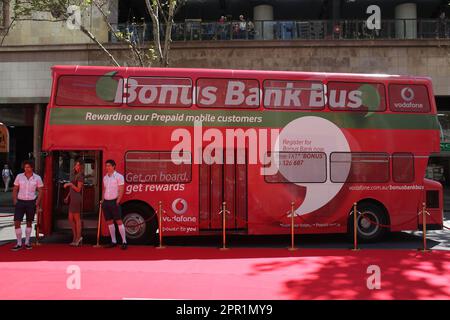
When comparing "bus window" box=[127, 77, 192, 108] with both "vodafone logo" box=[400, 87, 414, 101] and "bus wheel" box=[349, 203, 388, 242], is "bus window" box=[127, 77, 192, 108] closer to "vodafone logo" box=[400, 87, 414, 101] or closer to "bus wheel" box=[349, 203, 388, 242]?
"bus wheel" box=[349, 203, 388, 242]

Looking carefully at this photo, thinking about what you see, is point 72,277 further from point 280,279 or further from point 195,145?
point 195,145

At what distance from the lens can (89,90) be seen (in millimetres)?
10273

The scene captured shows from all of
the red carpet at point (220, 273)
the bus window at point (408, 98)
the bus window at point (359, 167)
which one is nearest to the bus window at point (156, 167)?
the red carpet at point (220, 273)

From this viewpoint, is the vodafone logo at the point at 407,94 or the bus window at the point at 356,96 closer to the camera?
the bus window at the point at 356,96

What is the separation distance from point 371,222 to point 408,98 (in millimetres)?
3205

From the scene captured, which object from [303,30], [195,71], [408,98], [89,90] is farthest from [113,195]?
[303,30]

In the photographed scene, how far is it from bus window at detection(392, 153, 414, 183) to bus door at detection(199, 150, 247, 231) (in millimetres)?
3753

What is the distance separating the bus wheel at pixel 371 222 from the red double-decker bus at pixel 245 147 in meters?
0.03

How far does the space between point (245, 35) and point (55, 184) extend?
16.7 m

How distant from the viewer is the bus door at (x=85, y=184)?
10688mm

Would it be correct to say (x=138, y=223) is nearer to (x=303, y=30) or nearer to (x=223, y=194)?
(x=223, y=194)

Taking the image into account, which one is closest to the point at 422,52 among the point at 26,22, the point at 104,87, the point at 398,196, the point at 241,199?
the point at 398,196

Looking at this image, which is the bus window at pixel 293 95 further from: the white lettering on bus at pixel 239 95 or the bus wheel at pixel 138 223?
the bus wheel at pixel 138 223

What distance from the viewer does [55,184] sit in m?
10.7
